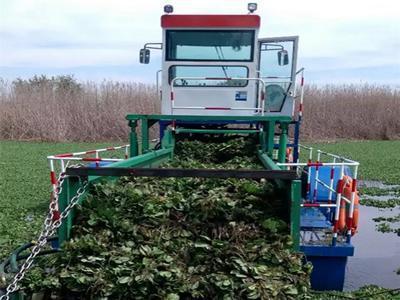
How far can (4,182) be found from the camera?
10.5 meters

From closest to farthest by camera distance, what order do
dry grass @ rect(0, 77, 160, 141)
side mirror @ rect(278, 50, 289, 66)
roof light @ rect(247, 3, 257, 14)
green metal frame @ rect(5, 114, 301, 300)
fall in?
green metal frame @ rect(5, 114, 301, 300), roof light @ rect(247, 3, 257, 14), side mirror @ rect(278, 50, 289, 66), dry grass @ rect(0, 77, 160, 141)

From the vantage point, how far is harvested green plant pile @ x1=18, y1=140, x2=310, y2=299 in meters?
2.65

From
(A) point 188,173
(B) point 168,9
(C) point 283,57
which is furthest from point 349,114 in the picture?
(A) point 188,173

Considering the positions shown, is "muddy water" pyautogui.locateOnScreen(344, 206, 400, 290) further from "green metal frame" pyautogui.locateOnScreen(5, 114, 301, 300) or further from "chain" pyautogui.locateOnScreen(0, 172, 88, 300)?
"chain" pyautogui.locateOnScreen(0, 172, 88, 300)

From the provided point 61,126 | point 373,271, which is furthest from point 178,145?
point 61,126

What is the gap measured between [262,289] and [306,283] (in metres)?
0.34

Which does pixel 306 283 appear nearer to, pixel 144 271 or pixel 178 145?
pixel 144 271

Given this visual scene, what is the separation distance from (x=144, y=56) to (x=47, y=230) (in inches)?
221

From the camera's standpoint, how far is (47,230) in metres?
2.81

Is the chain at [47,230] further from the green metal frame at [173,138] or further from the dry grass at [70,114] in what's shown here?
the dry grass at [70,114]

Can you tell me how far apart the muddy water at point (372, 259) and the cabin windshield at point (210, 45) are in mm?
3425

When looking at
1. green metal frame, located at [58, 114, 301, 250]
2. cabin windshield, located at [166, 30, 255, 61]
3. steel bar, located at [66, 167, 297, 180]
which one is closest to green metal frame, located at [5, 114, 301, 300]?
green metal frame, located at [58, 114, 301, 250]

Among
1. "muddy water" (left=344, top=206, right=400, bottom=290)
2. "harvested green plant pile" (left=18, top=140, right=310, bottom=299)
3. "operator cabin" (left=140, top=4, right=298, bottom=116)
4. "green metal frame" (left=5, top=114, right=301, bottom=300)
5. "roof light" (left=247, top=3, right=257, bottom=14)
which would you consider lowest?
"muddy water" (left=344, top=206, right=400, bottom=290)

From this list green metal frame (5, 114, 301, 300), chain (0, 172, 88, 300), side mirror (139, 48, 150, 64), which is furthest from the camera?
side mirror (139, 48, 150, 64)
